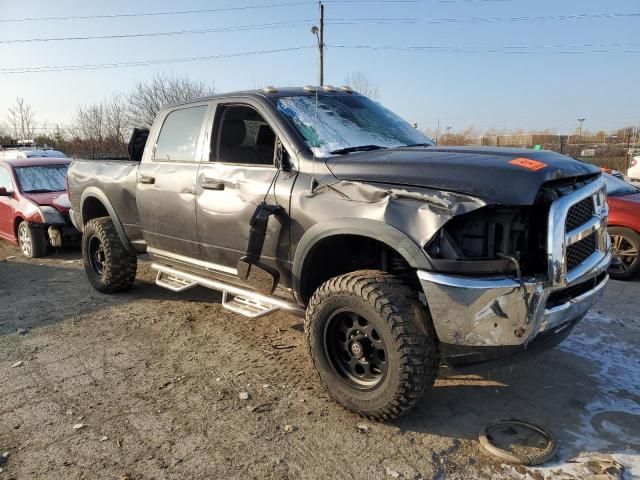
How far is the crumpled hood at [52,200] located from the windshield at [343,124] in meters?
5.77

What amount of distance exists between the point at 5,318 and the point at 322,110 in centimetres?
395

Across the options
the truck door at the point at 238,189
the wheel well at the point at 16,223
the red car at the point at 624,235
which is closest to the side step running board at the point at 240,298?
the truck door at the point at 238,189

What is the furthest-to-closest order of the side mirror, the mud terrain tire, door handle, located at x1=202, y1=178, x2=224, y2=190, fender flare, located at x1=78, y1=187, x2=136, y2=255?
1. the mud terrain tire
2. fender flare, located at x1=78, y1=187, x2=136, y2=255
3. door handle, located at x1=202, y1=178, x2=224, y2=190
4. the side mirror

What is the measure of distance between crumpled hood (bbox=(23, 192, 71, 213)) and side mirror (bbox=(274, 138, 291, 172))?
5.93 meters

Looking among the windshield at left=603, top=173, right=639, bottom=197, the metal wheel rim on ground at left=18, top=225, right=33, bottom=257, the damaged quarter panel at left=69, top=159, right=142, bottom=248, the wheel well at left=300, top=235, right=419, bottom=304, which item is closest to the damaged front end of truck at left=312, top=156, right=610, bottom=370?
the wheel well at left=300, top=235, right=419, bottom=304

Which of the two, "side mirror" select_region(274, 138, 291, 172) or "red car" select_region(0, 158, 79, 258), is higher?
"side mirror" select_region(274, 138, 291, 172)

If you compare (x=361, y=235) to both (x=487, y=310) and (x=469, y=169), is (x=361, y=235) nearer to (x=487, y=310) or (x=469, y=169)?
(x=469, y=169)

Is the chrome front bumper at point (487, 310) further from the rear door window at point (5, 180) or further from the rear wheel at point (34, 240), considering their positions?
the rear door window at point (5, 180)

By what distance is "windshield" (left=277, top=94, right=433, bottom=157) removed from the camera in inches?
145

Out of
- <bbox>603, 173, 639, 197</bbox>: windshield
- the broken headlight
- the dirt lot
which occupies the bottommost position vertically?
the dirt lot

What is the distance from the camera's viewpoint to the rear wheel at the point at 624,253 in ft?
21.2

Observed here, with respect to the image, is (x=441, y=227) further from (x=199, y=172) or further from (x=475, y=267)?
(x=199, y=172)

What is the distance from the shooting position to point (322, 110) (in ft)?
13.1

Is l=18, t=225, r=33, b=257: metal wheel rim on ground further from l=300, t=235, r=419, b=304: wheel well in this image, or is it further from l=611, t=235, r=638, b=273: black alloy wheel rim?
l=611, t=235, r=638, b=273: black alloy wheel rim
